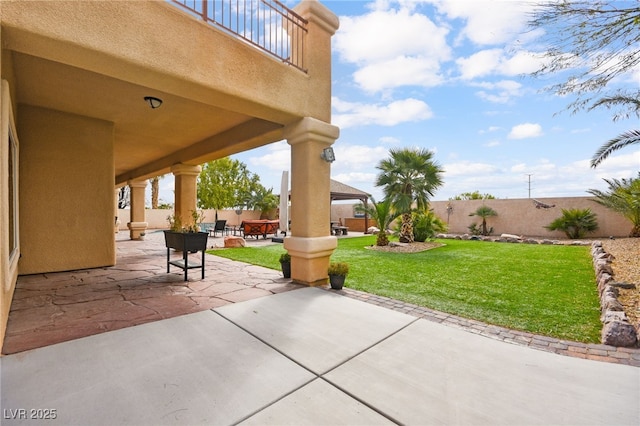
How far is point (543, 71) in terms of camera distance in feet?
18.6

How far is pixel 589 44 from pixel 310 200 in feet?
18.5

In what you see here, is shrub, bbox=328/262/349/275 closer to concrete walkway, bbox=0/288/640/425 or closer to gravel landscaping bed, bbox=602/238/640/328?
concrete walkway, bbox=0/288/640/425

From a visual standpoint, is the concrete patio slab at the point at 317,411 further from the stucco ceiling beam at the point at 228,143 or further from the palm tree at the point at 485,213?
the palm tree at the point at 485,213

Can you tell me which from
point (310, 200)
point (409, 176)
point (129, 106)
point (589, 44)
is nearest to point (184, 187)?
point (129, 106)

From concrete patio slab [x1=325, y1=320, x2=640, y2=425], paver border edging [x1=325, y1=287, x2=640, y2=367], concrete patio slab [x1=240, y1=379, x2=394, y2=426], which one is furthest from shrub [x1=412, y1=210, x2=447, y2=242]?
concrete patio slab [x1=240, y1=379, x2=394, y2=426]

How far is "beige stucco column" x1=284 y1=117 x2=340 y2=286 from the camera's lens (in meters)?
5.05

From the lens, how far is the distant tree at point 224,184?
25.5 metres

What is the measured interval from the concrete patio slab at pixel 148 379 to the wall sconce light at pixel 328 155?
3.28m

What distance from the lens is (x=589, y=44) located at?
16.6 ft

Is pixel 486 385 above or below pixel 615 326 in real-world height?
below

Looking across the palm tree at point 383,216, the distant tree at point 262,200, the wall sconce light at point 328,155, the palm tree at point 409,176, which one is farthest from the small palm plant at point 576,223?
the distant tree at point 262,200

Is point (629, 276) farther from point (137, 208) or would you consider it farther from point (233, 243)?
point (137, 208)

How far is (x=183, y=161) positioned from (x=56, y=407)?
307 inches

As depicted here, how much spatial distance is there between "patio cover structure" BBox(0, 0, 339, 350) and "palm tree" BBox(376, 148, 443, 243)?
719cm
